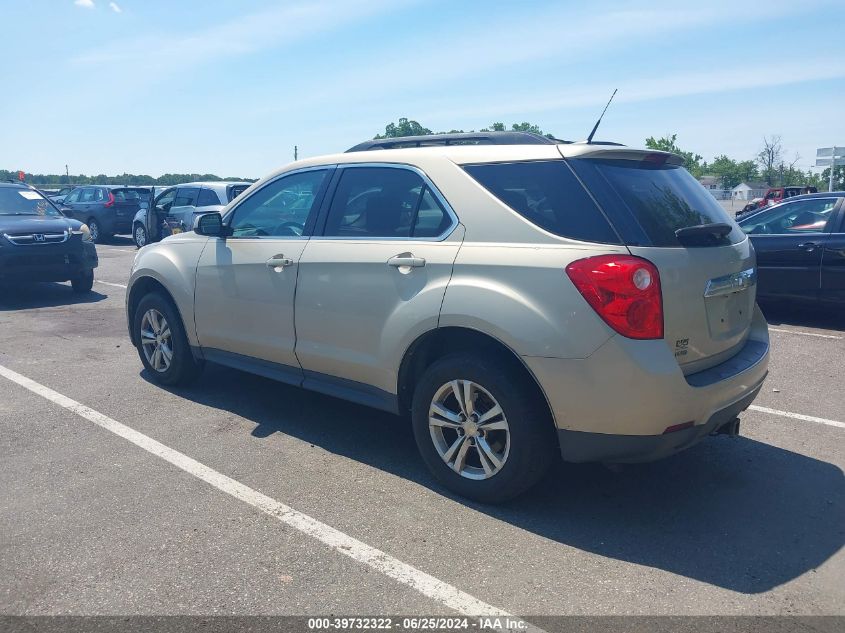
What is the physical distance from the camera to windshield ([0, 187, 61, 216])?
10.9 metres

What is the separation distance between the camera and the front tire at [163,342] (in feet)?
18.8

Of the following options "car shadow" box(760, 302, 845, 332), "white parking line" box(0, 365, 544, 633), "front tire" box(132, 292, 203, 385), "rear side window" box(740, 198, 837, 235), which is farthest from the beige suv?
"rear side window" box(740, 198, 837, 235)

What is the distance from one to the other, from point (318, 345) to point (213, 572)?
1671mm

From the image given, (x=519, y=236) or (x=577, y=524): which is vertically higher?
(x=519, y=236)

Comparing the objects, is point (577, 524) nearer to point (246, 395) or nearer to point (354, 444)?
point (354, 444)

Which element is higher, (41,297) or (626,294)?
(626,294)

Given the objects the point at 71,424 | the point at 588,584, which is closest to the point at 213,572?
the point at 588,584

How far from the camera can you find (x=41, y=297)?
438 inches

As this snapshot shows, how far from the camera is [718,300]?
147 inches

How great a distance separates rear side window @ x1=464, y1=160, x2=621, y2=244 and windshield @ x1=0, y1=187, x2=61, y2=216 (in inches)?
364

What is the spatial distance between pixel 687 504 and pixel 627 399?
0.93m

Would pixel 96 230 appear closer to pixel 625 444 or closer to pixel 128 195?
pixel 128 195

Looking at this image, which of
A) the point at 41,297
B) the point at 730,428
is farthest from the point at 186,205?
the point at 730,428

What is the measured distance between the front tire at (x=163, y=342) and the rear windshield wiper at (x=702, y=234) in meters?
3.73
